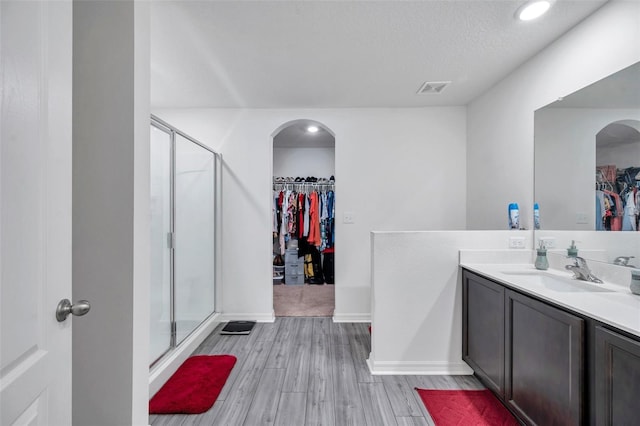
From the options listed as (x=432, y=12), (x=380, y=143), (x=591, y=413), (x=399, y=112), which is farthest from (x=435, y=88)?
(x=591, y=413)

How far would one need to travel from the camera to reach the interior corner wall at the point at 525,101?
1.57 m

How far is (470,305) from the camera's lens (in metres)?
2.04

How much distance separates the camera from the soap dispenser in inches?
76.4

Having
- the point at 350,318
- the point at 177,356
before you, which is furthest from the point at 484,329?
the point at 177,356

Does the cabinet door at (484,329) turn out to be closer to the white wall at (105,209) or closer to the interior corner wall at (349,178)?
the interior corner wall at (349,178)

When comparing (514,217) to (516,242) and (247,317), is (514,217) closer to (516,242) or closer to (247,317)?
(516,242)

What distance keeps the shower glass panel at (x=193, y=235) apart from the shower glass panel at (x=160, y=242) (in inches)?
3.9

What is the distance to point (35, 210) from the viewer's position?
707mm

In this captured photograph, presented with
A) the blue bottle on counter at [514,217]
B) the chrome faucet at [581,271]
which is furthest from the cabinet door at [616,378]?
the blue bottle on counter at [514,217]

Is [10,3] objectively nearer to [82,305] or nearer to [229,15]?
[82,305]

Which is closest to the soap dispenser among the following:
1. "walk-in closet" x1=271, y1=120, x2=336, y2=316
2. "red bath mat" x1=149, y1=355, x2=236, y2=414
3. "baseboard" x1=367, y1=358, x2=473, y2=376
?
"baseboard" x1=367, y1=358, x2=473, y2=376

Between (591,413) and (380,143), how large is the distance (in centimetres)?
265

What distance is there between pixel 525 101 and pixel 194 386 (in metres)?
3.24

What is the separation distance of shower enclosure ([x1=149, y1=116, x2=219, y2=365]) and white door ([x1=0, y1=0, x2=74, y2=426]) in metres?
1.29
